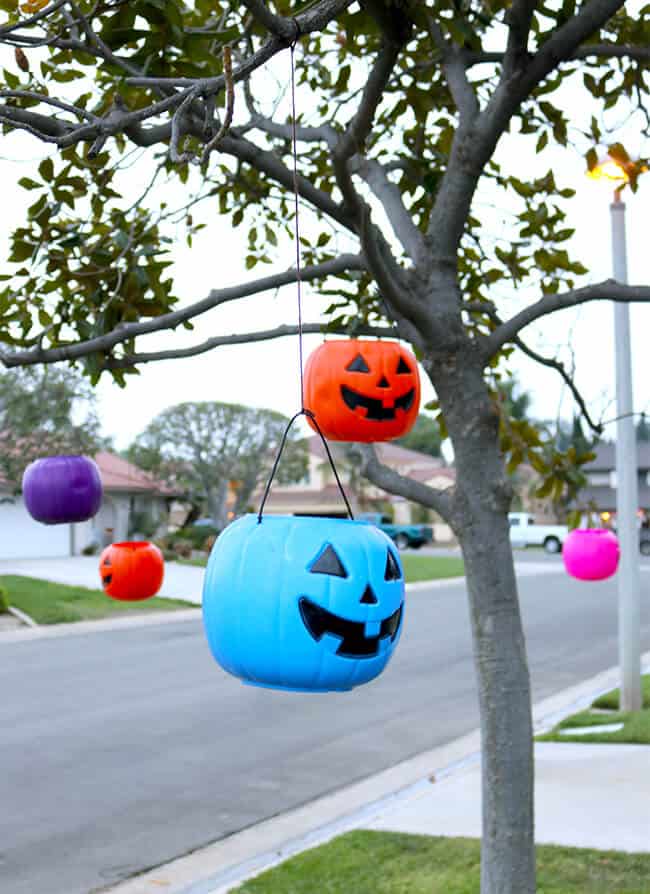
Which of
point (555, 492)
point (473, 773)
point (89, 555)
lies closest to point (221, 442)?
point (89, 555)

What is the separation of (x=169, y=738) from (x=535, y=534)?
1747 inches

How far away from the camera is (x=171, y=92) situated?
4.38 m

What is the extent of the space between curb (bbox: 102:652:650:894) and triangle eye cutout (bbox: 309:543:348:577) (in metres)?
4.26

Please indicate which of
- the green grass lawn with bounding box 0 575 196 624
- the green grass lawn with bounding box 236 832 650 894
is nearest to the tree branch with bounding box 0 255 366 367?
the green grass lawn with bounding box 236 832 650 894

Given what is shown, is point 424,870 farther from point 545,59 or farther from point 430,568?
point 430,568

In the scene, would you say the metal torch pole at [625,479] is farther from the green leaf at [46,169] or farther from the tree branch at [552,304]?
the green leaf at [46,169]

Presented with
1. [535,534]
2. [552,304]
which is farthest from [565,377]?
[535,534]

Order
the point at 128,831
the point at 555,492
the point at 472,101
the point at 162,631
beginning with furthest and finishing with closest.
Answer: the point at 162,631, the point at 128,831, the point at 555,492, the point at 472,101

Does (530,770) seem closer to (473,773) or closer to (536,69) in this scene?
(536,69)

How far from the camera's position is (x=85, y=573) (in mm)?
31000

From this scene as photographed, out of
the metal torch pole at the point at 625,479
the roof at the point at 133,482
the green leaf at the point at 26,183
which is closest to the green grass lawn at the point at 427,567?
the roof at the point at 133,482

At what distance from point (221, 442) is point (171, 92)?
34.8 metres

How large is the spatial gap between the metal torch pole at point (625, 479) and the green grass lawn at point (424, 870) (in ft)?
15.5

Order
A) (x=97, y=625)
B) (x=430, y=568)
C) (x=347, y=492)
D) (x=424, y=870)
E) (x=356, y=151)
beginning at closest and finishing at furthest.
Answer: (x=356, y=151) → (x=424, y=870) → (x=97, y=625) → (x=430, y=568) → (x=347, y=492)
